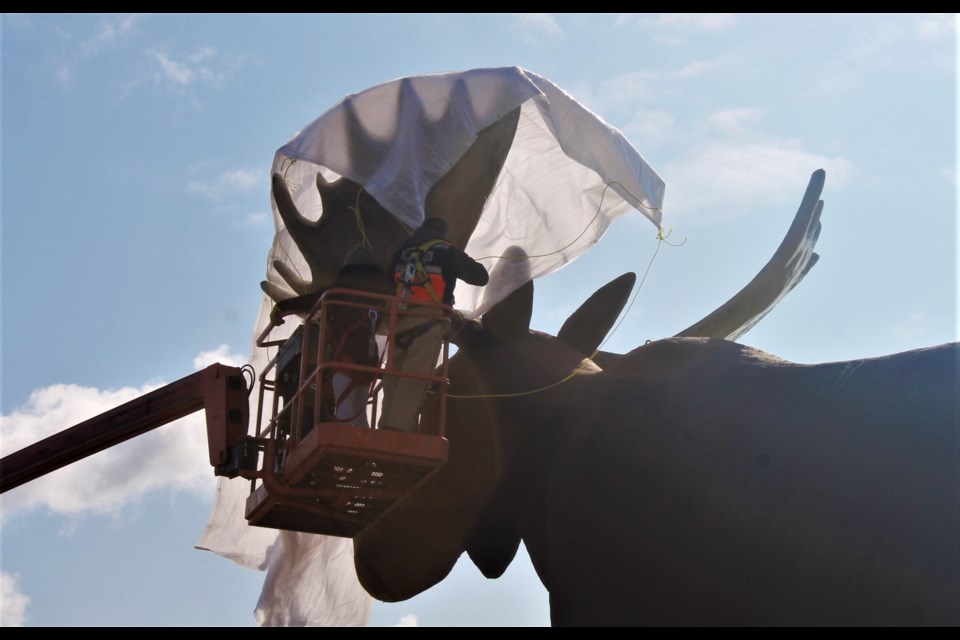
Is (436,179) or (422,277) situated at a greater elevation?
(436,179)

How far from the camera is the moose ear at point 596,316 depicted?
831 cm

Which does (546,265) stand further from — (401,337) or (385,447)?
(385,447)

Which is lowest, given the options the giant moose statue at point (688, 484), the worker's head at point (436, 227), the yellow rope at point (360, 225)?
the giant moose statue at point (688, 484)

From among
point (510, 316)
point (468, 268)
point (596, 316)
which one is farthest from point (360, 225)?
point (596, 316)

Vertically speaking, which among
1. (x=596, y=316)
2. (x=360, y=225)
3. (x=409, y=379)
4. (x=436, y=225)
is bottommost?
(x=409, y=379)

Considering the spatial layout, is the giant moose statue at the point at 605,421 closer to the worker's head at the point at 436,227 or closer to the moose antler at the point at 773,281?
the moose antler at the point at 773,281

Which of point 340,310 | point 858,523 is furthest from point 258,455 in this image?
point 858,523

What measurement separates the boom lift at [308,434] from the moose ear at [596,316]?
0.94m

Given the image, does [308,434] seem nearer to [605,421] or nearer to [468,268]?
[468,268]

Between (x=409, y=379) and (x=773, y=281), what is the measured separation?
2.76 metres

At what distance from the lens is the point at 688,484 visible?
6.78 metres

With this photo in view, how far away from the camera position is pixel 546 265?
27.6 feet

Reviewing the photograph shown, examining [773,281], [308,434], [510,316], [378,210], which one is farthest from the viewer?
[773,281]

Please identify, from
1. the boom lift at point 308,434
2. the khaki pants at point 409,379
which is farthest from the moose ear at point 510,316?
the khaki pants at point 409,379
